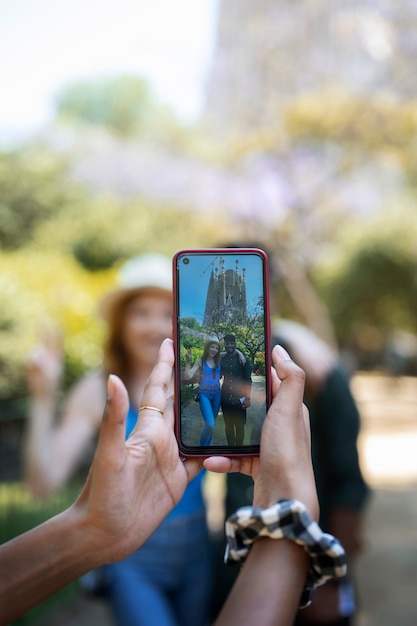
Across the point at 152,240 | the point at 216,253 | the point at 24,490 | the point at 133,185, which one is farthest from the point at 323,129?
the point at 216,253

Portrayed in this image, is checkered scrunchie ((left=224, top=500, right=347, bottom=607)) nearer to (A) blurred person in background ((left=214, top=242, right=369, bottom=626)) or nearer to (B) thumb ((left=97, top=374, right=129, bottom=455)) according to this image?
(B) thumb ((left=97, top=374, right=129, bottom=455))

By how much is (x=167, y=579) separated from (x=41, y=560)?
1.33 meters

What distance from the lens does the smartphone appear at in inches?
41.1

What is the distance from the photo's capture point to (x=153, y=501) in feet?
3.35

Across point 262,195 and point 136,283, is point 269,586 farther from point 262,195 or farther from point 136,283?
point 262,195

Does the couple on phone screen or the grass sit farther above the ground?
the couple on phone screen

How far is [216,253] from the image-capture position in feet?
3.52

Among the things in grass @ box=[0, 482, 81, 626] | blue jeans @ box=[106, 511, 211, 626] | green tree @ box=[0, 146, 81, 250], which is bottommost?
grass @ box=[0, 482, 81, 626]

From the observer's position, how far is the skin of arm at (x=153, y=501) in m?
0.94

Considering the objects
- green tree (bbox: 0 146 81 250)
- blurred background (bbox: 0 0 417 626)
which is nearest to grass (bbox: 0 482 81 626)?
blurred background (bbox: 0 0 417 626)

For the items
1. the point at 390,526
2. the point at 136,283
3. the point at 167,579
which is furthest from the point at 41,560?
the point at 390,526

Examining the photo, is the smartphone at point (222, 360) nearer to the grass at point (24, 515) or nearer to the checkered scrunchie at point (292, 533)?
the checkered scrunchie at point (292, 533)

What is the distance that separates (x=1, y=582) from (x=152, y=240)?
12.2 m

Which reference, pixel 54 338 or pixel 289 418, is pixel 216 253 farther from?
pixel 54 338
